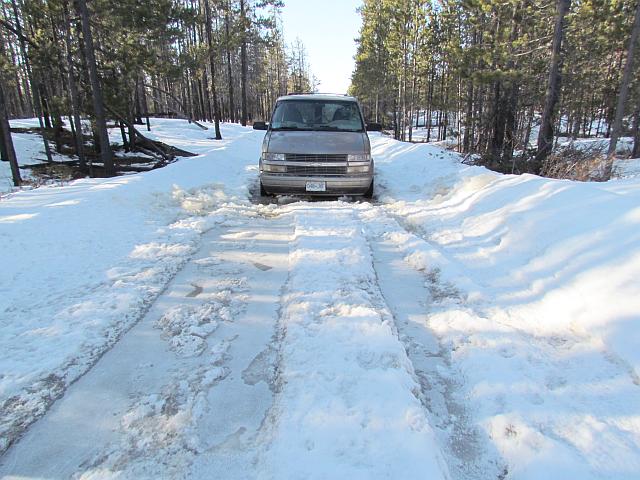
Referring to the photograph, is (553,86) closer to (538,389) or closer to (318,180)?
(318,180)

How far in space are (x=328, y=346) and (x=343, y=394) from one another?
0.49m

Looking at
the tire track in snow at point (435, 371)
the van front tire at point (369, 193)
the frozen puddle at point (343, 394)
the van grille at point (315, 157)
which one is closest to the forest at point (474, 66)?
the van front tire at point (369, 193)

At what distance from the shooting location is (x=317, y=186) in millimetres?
7270

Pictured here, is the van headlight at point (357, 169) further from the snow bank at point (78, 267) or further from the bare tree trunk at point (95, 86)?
the bare tree trunk at point (95, 86)

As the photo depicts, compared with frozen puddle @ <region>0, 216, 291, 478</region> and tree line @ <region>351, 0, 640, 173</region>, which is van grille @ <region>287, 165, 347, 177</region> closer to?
frozen puddle @ <region>0, 216, 291, 478</region>

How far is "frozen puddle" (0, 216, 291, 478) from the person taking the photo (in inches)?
73.8

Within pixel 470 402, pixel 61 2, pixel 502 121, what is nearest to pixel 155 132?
pixel 61 2

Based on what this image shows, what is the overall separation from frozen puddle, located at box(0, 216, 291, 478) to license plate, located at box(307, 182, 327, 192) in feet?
12.6

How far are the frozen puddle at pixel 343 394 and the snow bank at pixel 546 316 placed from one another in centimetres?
44

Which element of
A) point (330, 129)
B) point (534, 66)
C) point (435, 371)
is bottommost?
point (435, 371)

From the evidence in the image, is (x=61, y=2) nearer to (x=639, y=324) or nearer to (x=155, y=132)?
(x=155, y=132)

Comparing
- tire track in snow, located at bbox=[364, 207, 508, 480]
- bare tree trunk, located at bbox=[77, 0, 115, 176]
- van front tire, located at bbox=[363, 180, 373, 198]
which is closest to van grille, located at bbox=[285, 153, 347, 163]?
van front tire, located at bbox=[363, 180, 373, 198]

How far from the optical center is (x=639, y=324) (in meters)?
2.52

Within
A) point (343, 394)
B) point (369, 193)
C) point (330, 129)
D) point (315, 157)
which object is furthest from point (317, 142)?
point (343, 394)
